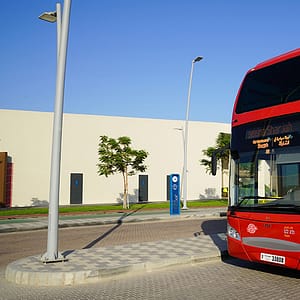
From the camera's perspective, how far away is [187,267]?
877 centimetres

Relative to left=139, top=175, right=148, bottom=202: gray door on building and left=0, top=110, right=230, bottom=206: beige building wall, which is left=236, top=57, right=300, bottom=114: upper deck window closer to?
left=0, top=110, right=230, bottom=206: beige building wall

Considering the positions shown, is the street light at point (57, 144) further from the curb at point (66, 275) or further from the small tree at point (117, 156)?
the small tree at point (117, 156)

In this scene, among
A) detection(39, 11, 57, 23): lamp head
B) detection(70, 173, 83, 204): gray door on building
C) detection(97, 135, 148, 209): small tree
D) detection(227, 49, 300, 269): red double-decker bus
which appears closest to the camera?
detection(227, 49, 300, 269): red double-decker bus

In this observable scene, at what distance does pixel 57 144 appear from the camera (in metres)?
8.66

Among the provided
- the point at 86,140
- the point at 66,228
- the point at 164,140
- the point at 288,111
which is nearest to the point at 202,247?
the point at 288,111

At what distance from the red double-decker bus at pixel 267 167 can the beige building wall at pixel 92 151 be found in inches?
1199

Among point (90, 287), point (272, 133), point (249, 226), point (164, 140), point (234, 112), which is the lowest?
point (90, 287)

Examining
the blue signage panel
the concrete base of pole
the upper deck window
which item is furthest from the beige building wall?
the upper deck window

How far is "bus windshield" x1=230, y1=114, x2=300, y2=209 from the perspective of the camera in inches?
280

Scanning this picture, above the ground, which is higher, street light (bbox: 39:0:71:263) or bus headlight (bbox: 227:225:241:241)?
street light (bbox: 39:0:71:263)

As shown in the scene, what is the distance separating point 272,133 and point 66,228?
12062mm

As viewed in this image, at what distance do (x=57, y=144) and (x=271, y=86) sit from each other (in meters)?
4.59

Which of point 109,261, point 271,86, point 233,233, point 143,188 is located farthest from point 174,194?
point 143,188

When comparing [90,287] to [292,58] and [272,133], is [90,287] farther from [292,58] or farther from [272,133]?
[292,58]
